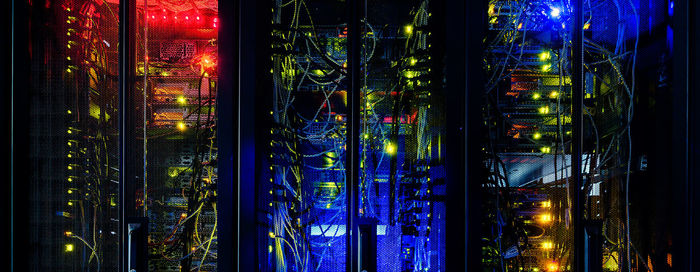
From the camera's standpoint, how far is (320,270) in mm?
1742

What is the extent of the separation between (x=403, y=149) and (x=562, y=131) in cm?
78

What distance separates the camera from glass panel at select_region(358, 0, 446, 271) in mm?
1686

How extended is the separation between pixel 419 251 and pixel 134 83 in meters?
1.60

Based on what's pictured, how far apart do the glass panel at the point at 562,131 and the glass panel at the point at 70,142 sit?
6.04ft

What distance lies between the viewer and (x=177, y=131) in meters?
1.74

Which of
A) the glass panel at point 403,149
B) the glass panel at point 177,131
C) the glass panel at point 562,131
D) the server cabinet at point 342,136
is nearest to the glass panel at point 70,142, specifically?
the glass panel at point 177,131

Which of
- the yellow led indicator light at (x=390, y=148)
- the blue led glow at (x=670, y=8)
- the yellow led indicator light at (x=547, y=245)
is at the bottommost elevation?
the yellow led indicator light at (x=547, y=245)

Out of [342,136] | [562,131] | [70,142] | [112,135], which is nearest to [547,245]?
[562,131]

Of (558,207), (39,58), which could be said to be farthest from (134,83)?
(558,207)

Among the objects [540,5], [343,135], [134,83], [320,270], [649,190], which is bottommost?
[320,270]

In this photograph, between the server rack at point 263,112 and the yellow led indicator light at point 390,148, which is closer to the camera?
the server rack at point 263,112

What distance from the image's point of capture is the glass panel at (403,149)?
1.69m

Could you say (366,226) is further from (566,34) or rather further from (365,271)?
(566,34)

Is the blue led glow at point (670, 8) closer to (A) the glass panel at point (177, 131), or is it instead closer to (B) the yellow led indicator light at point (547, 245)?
(B) the yellow led indicator light at point (547, 245)
